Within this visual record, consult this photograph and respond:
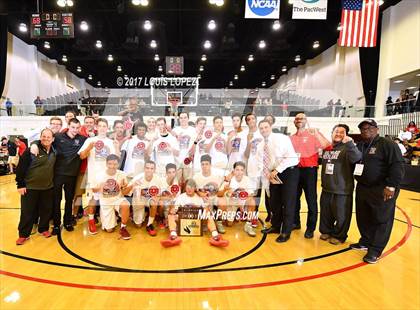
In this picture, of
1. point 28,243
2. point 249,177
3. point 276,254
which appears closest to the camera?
point 276,254

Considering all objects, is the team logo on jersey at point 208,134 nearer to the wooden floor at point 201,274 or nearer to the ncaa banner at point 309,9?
the wooden floor at point 201,274

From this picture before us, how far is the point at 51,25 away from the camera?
7.81 metres

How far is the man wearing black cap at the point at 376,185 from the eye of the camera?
2939 mm

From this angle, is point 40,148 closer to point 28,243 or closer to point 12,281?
point 28,243

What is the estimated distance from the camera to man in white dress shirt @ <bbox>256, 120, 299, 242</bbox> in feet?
11.7

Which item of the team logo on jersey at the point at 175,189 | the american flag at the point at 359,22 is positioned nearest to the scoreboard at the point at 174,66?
the american flag at the point at 359,22

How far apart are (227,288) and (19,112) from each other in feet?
44.7

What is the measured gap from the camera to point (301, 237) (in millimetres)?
3791

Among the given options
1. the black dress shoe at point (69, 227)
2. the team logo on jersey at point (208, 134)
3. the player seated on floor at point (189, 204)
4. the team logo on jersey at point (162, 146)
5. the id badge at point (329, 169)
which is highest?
the team logo on jersey at point (208, 134)

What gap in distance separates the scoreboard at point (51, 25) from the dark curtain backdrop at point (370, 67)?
12.6 m

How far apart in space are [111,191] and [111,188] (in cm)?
5

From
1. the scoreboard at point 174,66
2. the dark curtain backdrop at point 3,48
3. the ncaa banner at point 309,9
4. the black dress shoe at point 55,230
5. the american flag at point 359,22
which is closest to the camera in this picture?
the black dress shoe at point 55,230

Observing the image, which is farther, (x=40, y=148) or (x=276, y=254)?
(x=40, y=148)

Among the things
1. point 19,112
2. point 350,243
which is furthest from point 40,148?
point 19,112
